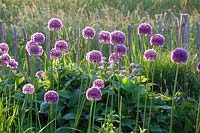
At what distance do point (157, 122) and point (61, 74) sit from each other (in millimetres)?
896

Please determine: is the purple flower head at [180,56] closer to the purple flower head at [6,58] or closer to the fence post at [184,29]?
the purple flower head at [6,58]

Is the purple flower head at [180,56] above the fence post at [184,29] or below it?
below

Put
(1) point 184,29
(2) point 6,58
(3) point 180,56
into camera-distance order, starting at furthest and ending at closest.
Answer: (1) point 184,29 < (2) point 6,58 < (3) point 180,56

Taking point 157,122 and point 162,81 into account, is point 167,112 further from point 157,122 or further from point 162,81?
point 162,81

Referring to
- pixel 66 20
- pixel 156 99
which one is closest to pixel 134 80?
pixel 156 99

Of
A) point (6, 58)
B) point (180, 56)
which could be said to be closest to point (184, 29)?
point (6, 58)

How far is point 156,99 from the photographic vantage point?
13.9 ft

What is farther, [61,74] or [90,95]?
[61,74]

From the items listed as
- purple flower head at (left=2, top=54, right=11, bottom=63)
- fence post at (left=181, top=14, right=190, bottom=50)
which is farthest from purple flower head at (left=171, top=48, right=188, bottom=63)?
fence post at (left=181, top=14, right=190, bottom=50)

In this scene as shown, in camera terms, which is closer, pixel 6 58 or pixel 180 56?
pixel 180 56

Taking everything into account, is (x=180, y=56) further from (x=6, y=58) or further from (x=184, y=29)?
(x=184, y=29)

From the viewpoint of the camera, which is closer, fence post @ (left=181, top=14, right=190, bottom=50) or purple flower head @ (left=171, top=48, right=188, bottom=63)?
purple flower head @ (left=171, top=48, right=188, bottom=63)

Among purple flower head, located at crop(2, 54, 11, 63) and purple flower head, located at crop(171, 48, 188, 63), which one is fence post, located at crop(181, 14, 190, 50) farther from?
purple flower head, located at crop(171, 48, 188, 63)

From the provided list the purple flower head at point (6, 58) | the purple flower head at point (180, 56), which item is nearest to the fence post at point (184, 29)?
the purple flower head at point (6, 58)
